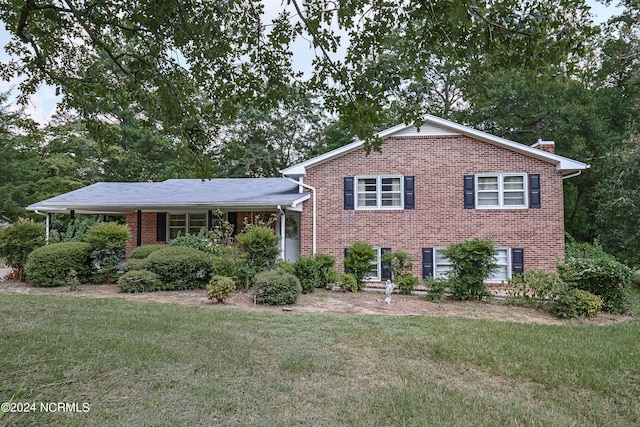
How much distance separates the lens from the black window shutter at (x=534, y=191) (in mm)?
12789

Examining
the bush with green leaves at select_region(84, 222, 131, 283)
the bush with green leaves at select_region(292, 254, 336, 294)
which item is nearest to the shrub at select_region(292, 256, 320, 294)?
the bush with green leaves at select_region(292, 254, 336, 294)

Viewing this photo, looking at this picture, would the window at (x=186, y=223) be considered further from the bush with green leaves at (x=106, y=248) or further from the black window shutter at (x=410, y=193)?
the black window shutter at (x=410, y=193)

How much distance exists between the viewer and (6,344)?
491 cm

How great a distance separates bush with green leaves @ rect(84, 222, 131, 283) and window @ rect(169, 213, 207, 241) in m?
3.88

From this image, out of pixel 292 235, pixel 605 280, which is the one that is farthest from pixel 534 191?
pixel 292 235

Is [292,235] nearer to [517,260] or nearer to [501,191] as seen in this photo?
[501,191]

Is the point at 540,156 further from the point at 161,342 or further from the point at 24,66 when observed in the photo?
the point at 24,66

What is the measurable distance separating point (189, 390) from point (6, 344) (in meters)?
2.72

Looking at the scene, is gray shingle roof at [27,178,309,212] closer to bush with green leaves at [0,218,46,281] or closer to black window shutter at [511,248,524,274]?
bush with green leaves at [0,218,46,281]

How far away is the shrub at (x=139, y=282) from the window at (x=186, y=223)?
5269mm

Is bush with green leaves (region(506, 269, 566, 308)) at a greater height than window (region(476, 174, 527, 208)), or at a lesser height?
lesser

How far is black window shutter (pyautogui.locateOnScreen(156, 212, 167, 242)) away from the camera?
1580cm

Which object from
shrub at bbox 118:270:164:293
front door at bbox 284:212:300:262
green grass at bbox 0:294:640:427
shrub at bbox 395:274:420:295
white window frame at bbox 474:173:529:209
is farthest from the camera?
front door at bbox 284:212:300:262

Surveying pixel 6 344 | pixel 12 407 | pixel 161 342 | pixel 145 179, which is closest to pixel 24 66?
pixel 6 344
